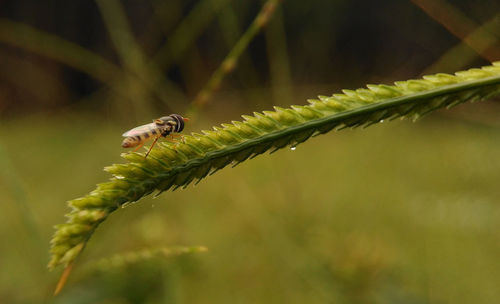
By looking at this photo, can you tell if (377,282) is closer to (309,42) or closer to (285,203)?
(285,203)

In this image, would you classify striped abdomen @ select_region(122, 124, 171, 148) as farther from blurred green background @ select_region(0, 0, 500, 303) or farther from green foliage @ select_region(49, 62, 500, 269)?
blurred green background @ select_region(0, 0, 500, 303)

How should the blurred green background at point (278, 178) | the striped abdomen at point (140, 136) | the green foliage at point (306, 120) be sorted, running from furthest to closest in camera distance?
the blurred green background at point (278, 178) < the striped abdomen at point (140, 136) < the green foliage at point (306, 120)

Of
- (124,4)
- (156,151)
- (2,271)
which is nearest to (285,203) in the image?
(2,271)

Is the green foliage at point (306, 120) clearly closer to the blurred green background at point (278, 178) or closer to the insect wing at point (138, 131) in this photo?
the insect wing at point (138, 131)

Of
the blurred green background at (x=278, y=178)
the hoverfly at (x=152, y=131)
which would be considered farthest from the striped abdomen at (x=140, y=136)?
the blurred green background at (x=278, y=178)

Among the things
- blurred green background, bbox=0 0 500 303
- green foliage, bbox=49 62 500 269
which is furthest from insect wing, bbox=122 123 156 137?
blurred green background, bbox=0 0 500 303

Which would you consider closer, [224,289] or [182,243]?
[224,289]
